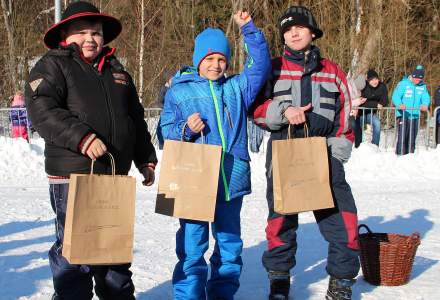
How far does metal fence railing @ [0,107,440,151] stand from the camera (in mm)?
12156

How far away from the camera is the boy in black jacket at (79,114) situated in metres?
3.03

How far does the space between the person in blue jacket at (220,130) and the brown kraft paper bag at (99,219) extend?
0.66 meters

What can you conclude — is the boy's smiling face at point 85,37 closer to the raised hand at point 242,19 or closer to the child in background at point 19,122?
the raised hand at point 242,19

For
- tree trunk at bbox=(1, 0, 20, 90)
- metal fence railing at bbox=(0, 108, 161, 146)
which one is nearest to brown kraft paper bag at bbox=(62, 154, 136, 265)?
metal fence railing at bbox=(0, 108, 161, 146)

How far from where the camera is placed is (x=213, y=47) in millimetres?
3629

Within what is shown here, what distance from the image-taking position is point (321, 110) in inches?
153

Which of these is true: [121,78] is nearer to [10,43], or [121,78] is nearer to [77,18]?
[77,18]

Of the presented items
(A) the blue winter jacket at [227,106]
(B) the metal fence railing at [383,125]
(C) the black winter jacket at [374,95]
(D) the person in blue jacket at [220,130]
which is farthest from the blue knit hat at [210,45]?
(C) the black winter jacket at [374,95]

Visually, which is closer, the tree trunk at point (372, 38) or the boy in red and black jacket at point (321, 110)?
the boy in red and black jacket at point (321, 110)

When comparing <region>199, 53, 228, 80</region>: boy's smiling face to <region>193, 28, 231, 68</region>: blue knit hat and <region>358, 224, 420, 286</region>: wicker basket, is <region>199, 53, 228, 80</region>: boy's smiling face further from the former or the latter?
<region>358, 224, 420, 286</region>: wicker basket

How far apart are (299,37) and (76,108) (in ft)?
5.01

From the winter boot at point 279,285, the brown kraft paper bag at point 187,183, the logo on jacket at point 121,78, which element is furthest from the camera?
the winter boot at point 279,285

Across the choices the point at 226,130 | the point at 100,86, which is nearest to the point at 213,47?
the point at 226,130

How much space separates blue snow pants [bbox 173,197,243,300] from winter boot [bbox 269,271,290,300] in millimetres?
341
